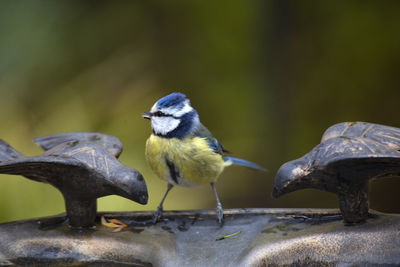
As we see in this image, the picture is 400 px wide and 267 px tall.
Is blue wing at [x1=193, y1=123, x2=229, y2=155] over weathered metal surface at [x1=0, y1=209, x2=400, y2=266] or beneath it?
over

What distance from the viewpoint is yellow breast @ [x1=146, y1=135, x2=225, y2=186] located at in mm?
1625

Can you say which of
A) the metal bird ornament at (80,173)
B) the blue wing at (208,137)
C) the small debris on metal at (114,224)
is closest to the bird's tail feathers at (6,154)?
the metal bird ornament at (80,173)

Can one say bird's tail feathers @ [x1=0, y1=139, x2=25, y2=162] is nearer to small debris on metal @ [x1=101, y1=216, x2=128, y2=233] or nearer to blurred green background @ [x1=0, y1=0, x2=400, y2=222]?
small debris on metal @ [x1=101, y1=216, x2=128, y2=233]

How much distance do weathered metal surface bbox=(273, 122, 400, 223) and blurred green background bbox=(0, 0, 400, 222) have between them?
4.25 feet

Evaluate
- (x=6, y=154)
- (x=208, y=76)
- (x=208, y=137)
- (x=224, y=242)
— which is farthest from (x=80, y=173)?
(x=208, y=76)

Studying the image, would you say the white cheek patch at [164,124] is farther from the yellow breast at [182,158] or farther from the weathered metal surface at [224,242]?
the weathered metal surface at [224,242]

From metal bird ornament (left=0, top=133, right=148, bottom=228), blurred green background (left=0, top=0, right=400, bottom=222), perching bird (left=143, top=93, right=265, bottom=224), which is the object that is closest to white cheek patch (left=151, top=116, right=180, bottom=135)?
perching bird (left=143, top=93, right=265, bottom=224)

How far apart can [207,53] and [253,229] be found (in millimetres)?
1566

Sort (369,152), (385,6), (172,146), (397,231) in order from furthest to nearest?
(385,6), (172,146), (397,231), (369,152)

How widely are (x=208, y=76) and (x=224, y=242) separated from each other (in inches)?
62.0

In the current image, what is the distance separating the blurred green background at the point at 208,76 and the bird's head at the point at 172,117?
102 centimetres

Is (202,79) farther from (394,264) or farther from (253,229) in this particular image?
(394,264)

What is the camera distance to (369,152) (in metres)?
1.08

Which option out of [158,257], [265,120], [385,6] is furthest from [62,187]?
[385,6]
